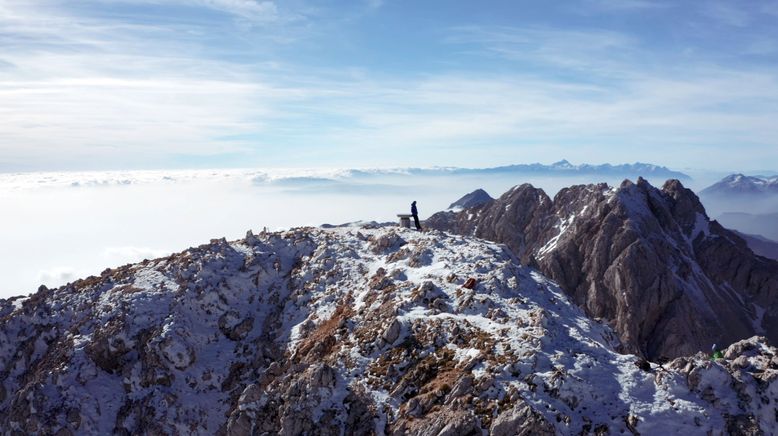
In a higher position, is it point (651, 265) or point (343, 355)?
point (343, 355)

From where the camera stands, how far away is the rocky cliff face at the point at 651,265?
314 ft

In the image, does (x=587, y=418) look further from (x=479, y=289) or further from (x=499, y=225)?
(x=499, y=225)

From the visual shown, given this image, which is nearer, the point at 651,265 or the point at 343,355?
the point at 343,355

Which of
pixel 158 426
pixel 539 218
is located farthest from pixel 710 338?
pixel 158 426

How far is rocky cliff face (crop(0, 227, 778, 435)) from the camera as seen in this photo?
25969 mm

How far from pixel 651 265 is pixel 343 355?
8513 cm

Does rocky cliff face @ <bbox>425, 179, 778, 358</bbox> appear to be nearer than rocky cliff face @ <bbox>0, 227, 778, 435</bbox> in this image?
No

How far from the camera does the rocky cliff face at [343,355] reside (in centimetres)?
2597

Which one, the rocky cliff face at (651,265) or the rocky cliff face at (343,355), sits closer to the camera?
the rocky cliff face at (343,355)

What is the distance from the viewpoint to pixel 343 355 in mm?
33219

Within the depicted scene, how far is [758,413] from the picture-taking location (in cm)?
2558

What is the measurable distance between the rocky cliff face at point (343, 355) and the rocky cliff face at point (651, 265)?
2530 inches

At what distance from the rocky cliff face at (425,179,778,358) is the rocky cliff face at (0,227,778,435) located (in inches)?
2530

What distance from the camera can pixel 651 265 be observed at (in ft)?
330
